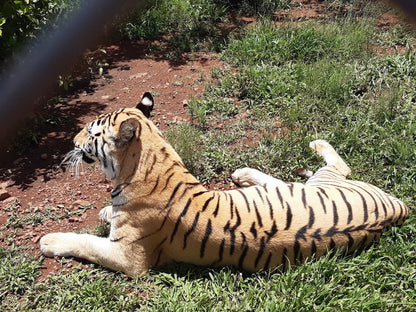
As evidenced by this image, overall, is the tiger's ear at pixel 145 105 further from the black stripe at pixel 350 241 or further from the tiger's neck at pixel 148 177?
the black stripe at pixel 350 241

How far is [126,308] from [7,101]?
3.05 m

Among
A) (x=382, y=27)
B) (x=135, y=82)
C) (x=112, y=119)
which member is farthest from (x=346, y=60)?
(x=112, y=119)

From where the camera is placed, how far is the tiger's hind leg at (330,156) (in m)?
3.80

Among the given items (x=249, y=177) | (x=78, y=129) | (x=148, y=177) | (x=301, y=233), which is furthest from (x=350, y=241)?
(x=78, y=129)

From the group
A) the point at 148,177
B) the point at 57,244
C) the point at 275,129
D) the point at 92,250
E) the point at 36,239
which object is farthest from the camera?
the point at 275,129

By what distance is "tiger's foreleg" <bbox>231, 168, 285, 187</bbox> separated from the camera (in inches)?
143

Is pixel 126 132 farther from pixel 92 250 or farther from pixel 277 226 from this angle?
pixel 277 226

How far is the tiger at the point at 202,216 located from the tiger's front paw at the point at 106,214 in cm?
37

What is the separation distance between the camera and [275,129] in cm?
475

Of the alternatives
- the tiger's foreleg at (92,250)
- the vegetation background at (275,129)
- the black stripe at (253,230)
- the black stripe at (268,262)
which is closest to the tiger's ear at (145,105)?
the vegetation background at (275,129)

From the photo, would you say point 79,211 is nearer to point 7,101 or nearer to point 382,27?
point 7,101

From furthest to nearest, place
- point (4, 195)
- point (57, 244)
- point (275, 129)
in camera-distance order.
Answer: point (275, 129) → point (4, 195) → point (57, 244)

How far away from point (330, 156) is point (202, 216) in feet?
5.78

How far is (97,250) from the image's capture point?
9.93 ft
